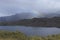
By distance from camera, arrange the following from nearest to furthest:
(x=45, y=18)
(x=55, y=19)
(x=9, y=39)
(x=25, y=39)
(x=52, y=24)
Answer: (x=9, y=39)
(x=25, y=39)
(x=52, y=24)
(x=55, y=19)
(x=45, y=18)

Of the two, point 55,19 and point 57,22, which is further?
point 55,19

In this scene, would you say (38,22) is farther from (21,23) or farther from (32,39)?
(32,39)

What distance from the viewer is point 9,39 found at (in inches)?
809

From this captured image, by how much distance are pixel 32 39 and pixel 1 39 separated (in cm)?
369

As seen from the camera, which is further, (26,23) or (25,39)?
(26,23)

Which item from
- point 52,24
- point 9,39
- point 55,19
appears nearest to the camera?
point 9,39

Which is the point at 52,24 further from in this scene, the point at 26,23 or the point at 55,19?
the point at 26,23

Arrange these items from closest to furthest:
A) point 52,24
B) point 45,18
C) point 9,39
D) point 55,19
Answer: point 9,39 → point 52,24 → point 55,19 → point 45,18

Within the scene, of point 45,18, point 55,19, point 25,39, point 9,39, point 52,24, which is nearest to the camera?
point 9,39

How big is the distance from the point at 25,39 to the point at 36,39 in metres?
1.41

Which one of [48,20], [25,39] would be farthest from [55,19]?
[25,39]

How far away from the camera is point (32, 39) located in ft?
71.1

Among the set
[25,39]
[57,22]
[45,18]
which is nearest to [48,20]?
[45,18]

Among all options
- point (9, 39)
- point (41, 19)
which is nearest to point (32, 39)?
point (9, 39)
